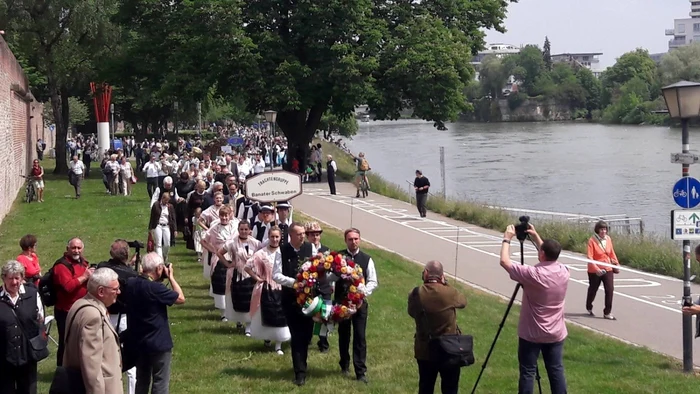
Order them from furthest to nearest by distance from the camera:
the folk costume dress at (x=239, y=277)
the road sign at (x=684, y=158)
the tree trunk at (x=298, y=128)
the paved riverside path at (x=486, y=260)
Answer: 1. the tree trunk at (x=298, y=128)
2. the paved riverside path at (x=486, y=260)
3. the road sign at (x=684, y=158)
4. the folk costume dress at (x=239, y=277)

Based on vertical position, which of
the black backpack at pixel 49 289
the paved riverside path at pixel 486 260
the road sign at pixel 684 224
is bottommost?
the paved riverside path at pixel 486 260

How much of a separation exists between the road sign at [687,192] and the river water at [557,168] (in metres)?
22.9

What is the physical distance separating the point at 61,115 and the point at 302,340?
35445 millimetres

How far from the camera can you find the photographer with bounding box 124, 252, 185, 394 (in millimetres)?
7719

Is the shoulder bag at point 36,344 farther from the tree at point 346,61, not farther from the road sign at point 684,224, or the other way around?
the tree at point 346,61

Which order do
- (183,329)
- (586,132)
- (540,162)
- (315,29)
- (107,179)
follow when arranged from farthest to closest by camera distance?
(586,132), (540,162), (315,29), (107,179), (183,329)

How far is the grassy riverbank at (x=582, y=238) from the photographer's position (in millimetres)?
21500

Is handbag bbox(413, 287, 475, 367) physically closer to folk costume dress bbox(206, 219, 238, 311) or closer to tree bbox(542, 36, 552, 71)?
folk costume dress bbox(206, 219, 238, 311)

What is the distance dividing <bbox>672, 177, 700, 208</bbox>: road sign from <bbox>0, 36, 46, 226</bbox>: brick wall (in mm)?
18573

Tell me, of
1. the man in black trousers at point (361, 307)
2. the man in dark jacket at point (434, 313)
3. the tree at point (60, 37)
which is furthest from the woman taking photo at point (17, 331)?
the tree at point (60, 37)

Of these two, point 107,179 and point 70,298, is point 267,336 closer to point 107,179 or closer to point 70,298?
point 70,298

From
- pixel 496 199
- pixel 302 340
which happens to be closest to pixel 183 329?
pixel 302 340

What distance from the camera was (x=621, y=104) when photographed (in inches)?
4786

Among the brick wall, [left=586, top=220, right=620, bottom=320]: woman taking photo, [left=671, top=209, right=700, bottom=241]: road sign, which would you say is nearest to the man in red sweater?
[left=671, top=209, right=700, bottom=241]: road sign
